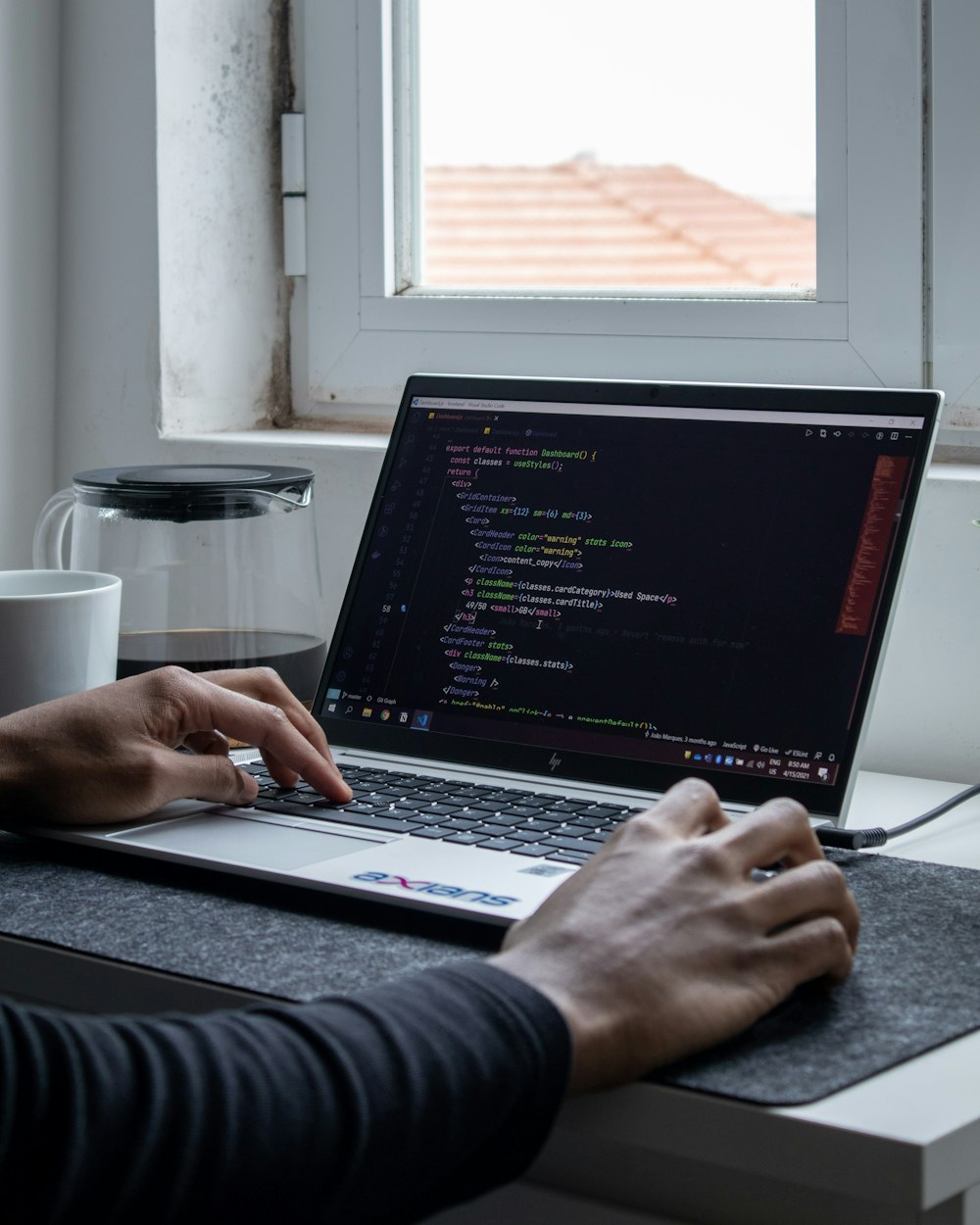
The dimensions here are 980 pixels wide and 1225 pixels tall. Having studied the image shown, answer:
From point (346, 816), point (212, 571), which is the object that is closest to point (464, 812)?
point (346, 816)

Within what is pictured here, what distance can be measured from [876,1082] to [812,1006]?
0.24ft

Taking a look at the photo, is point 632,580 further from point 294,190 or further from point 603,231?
point 294,190

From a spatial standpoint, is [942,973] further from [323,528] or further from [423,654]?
[323,528]

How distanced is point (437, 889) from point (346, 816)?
0.16 meters

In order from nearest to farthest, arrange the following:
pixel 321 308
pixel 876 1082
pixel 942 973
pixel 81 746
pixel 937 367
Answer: pixel 876 1082
pixel 942 973
pixel 81 746
pixel 937 367
pixel 321 308

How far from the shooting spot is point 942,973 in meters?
0.67

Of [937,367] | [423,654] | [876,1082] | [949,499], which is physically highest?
[937,367]

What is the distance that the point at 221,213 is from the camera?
148 centimetres

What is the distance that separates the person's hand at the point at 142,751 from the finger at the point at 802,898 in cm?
35

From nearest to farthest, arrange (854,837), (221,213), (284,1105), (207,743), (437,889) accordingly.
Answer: (284,1105)
(437,889)
(854,837)
(207,743)
(221,213)

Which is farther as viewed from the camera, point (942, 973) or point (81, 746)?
point (81, 746)

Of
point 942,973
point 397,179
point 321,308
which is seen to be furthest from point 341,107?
point 942,973

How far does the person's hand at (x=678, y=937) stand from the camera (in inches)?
22.7

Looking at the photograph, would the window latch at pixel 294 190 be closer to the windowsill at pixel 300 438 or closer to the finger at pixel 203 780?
the windowsill at pixel 300 438
